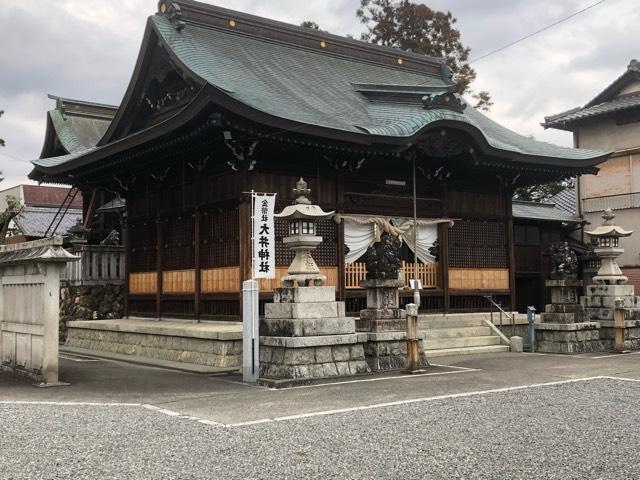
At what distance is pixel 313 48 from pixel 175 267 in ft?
28.8

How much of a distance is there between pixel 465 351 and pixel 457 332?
40.1 inches

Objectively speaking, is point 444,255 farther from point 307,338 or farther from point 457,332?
point 307,338

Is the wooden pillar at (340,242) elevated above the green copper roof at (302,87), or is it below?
below

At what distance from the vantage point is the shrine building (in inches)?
570

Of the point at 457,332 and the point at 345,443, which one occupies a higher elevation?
the point at 457,332

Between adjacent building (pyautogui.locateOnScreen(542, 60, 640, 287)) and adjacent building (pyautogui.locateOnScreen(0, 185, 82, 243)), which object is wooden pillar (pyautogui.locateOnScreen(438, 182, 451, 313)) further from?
adjacent building (pyautogui.locateOnScreen(0, 185, 82, 243))

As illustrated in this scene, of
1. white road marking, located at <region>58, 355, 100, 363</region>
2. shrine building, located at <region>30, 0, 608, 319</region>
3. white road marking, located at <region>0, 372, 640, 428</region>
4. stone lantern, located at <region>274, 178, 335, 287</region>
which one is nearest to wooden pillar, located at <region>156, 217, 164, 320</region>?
shrine building, located at <region>30, 0, 608, 319</region>

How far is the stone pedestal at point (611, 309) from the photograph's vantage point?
16.4m

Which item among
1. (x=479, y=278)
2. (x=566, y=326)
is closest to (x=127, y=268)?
(x=479, y=278)

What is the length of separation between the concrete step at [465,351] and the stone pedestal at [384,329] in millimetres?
2121

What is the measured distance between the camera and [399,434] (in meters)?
7.02

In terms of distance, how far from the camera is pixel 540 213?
24.8m

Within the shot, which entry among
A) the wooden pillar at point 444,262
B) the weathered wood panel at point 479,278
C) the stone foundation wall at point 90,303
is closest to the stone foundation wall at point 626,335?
the weathered wood panel at point 479,278

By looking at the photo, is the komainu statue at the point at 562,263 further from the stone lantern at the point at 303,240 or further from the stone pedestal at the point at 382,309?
the stone lantern at the point at 303,240
